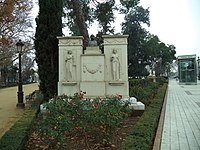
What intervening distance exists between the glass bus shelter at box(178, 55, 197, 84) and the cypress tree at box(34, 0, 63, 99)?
1244 inches

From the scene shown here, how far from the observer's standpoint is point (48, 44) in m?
12.7

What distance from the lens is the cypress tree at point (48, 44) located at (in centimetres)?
1268

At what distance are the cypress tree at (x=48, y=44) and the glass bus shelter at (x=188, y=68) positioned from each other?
31.6 m

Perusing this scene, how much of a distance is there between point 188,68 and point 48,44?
107 ft

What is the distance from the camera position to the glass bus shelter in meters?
40.8

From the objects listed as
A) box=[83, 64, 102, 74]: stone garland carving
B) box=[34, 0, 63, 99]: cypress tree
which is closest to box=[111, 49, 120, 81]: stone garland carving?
box=[83, 64, 102, 74]: stone garland carving

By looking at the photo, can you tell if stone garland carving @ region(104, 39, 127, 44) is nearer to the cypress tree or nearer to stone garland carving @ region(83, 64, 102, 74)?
stone garland carving @ region(83, 64, 102, 74)

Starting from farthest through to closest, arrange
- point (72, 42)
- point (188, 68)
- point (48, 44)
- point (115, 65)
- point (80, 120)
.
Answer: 1. point (188, 68)
2. point (48, 44)
3. point (72, 42)
4. point (115, 65)
5. point (80, 120)

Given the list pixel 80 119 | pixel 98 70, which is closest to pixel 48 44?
pixel 98 70

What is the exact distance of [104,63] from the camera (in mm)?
10109

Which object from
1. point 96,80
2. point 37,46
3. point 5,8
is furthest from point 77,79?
point 5,8

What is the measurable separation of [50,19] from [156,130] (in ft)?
25.9

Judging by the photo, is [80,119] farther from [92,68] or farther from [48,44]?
[48,44]

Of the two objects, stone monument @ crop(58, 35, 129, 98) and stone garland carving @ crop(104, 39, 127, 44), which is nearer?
stone monument @ crop(58, 35, 129, 98)
